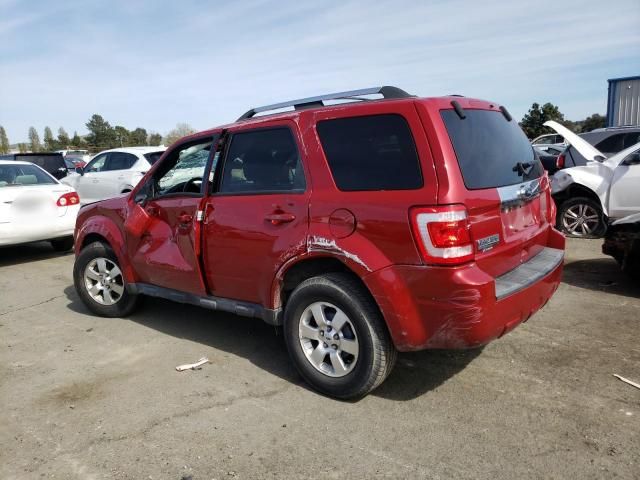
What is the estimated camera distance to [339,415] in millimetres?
3230

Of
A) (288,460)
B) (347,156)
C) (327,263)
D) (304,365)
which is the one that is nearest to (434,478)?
(288,460)

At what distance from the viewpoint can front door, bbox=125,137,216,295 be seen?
13.6ft

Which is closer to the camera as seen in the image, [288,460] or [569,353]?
[288,460]

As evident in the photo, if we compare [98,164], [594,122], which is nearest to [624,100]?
[98,164]

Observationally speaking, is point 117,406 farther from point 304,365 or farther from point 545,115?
point 545,115

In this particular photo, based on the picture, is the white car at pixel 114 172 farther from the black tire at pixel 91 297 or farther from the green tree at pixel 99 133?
the green tree at pixel 99 133

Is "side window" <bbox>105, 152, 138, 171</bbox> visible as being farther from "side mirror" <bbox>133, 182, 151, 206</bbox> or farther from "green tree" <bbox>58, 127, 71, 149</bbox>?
"green tree" <bbox>58, 127, 71, 149</bbox>

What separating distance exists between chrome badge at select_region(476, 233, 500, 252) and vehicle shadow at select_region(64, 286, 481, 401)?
1.07m

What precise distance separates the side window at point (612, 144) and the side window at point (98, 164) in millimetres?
9576

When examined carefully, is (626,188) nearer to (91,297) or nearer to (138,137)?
(91,297)

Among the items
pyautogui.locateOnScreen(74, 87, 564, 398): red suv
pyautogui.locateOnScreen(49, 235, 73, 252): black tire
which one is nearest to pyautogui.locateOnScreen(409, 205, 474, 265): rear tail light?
pyautogui.locateOnScreen(74, 87, 564, 398): red suv

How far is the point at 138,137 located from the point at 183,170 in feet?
225

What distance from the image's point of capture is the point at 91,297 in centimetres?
521

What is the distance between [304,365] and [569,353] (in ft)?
6.54
